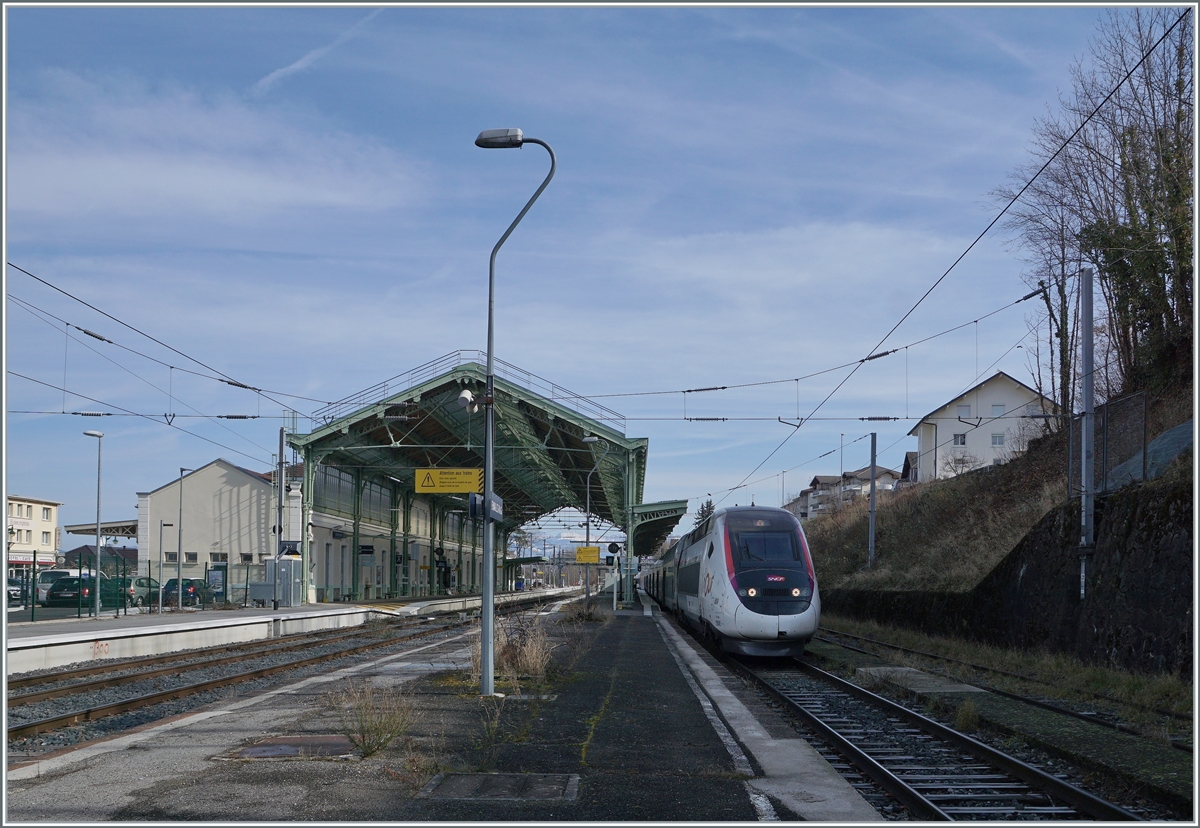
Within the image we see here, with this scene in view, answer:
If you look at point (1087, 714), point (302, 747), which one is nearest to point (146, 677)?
point (302, 747)

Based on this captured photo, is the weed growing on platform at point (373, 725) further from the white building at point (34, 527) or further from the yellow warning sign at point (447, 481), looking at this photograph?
the white building at point (34, 527)

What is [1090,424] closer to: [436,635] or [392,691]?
[392,691]

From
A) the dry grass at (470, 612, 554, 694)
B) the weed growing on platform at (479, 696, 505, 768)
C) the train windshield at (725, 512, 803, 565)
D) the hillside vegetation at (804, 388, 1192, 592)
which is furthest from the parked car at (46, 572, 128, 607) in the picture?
the hillside vegetation at (804, 388, 1192, 592)

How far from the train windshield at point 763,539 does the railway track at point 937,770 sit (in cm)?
613

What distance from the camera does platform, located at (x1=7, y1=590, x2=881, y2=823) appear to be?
714cm

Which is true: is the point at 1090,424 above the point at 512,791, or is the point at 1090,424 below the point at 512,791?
above

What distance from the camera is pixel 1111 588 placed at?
17.0m

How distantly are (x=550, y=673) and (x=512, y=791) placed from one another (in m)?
8.12

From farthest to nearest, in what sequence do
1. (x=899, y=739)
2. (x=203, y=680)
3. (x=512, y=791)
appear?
(x=203, y=680) < (x=899, y=739) < (x=512, y=791)

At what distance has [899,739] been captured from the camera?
1116 centimetres

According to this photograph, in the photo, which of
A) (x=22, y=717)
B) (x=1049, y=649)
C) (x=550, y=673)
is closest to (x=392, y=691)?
(x=550, y=673)

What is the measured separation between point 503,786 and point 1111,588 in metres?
13.1

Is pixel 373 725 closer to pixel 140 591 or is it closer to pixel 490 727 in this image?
pixel 490 727

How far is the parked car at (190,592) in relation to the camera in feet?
135
